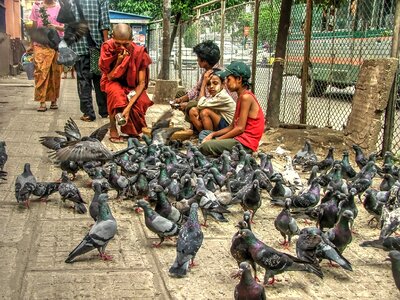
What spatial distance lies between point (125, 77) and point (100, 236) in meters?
5.32

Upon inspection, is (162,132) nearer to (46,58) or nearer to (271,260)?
(46,58)

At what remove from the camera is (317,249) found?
4496 millimetres

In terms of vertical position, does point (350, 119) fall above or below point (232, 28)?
below

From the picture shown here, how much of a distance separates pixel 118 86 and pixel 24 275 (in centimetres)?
557

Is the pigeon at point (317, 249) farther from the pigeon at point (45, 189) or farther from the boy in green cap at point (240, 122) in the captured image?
the boy in green cap at point (240, 122)

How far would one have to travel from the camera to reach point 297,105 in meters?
12.0

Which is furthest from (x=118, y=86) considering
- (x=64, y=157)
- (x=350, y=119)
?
(x=350, y=119)

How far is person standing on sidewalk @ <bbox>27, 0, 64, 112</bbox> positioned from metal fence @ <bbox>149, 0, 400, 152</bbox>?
3.72m

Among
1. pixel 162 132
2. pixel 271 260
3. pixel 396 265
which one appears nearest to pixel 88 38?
pixel 162 132

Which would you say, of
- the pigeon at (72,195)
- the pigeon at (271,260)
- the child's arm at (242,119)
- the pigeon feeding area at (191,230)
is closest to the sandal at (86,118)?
the pigeon feeding area at (191,230)

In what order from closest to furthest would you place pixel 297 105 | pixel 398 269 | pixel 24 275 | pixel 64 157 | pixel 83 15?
1. pixel 398 269
2. pixel 24 275
3. pixel 64 157
4. pixel 83 15
5. pixel 297 105

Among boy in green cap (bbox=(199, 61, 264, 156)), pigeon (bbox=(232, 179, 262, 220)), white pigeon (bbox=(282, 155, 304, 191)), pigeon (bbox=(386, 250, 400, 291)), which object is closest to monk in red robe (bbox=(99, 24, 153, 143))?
boy in green cap (bbox=(199, 61, 264, 156))

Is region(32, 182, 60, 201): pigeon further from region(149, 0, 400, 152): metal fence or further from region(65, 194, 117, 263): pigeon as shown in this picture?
region(149, 0, 400, 152): metal fence

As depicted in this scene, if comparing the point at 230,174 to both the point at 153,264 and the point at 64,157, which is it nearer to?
the point at 64,157
